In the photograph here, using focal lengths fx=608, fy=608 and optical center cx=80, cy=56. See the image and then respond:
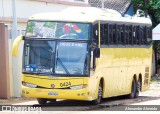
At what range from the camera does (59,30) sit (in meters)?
20.2

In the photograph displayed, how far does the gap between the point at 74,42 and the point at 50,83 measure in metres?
1.56

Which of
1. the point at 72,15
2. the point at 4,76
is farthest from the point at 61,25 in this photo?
the point at 4,76

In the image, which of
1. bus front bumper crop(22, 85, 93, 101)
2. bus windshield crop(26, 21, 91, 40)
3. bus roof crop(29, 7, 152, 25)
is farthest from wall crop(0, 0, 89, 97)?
bus front bumper crop(22, 85, 93, 101)

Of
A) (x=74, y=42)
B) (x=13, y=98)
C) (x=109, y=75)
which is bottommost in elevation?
(x=13, y=98)

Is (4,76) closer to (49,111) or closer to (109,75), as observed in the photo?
(109,75)

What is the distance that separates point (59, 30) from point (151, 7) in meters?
23.3

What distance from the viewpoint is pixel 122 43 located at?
23.9 metres

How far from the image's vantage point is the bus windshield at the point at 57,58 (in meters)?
19.8

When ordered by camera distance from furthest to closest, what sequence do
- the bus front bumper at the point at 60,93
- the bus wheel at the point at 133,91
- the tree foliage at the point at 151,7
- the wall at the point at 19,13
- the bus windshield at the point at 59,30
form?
the tree foliage at the point at 151,7 → the bus wheel at the point at 133,91 → the wall at the point at 19,13 → the bus windshield at the point at 59,30 → the bus front bumper at the point at 60,93

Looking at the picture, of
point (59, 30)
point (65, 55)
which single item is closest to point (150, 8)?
point (59, 30)

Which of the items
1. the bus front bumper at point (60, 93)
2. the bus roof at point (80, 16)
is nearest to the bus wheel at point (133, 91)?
the bus roof at point (80, 16)

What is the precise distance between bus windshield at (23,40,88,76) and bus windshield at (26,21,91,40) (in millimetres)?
243

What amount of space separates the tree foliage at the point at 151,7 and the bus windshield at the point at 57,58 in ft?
75.0

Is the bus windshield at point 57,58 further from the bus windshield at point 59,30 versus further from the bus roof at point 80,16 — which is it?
the bus roof at point 80,16
